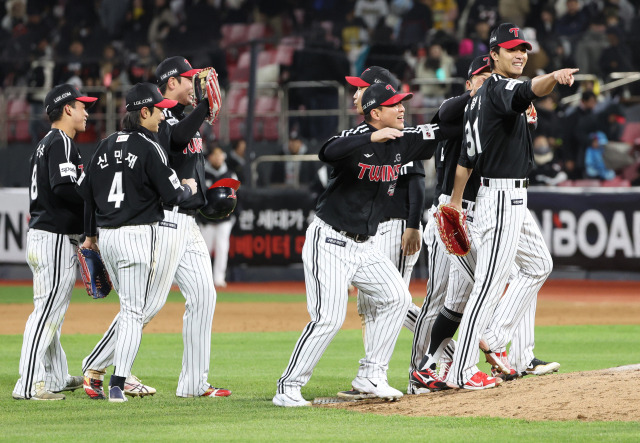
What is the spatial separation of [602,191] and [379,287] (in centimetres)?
1055

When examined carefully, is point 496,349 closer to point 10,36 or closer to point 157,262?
point 157,262

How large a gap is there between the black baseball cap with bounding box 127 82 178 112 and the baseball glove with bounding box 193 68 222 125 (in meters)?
0.24

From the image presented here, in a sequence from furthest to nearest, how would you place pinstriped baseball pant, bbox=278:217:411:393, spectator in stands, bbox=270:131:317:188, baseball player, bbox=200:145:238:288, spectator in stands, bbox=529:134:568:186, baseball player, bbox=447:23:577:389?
1. spectator in stands, bbox=270:131:317:188
2. spectator in stands, bbox=529:134:568:186
3. baseball player, bbox=200:145:238:288
4. baseball player, bbox=447:23:577:389
5. pinstriped baseball pant, bbox=278:217:411:393

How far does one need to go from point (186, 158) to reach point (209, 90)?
572mm

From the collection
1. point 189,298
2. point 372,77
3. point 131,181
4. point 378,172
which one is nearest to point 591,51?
point 372,77

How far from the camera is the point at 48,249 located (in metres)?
7.09

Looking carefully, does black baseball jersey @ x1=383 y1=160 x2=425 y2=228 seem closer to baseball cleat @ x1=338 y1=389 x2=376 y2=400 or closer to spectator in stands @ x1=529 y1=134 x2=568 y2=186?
baseball cleat @ x1=338 y1=389 x2=376 y2=400

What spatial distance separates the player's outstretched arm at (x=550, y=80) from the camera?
19.1 ft

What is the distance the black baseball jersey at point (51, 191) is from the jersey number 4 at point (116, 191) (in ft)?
1.42

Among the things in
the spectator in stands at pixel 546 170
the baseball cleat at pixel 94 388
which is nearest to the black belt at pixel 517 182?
the baseball cleat at pixel 94 388

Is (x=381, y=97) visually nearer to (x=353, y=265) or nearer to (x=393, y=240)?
(x=353, y=265)

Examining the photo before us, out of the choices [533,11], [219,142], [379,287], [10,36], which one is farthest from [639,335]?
[10,36]

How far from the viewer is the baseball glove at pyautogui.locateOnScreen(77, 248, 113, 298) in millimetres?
7129

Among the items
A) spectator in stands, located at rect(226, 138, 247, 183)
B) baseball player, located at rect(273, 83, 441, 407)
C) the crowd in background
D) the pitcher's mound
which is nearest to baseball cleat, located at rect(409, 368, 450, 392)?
the pitcher's mound
